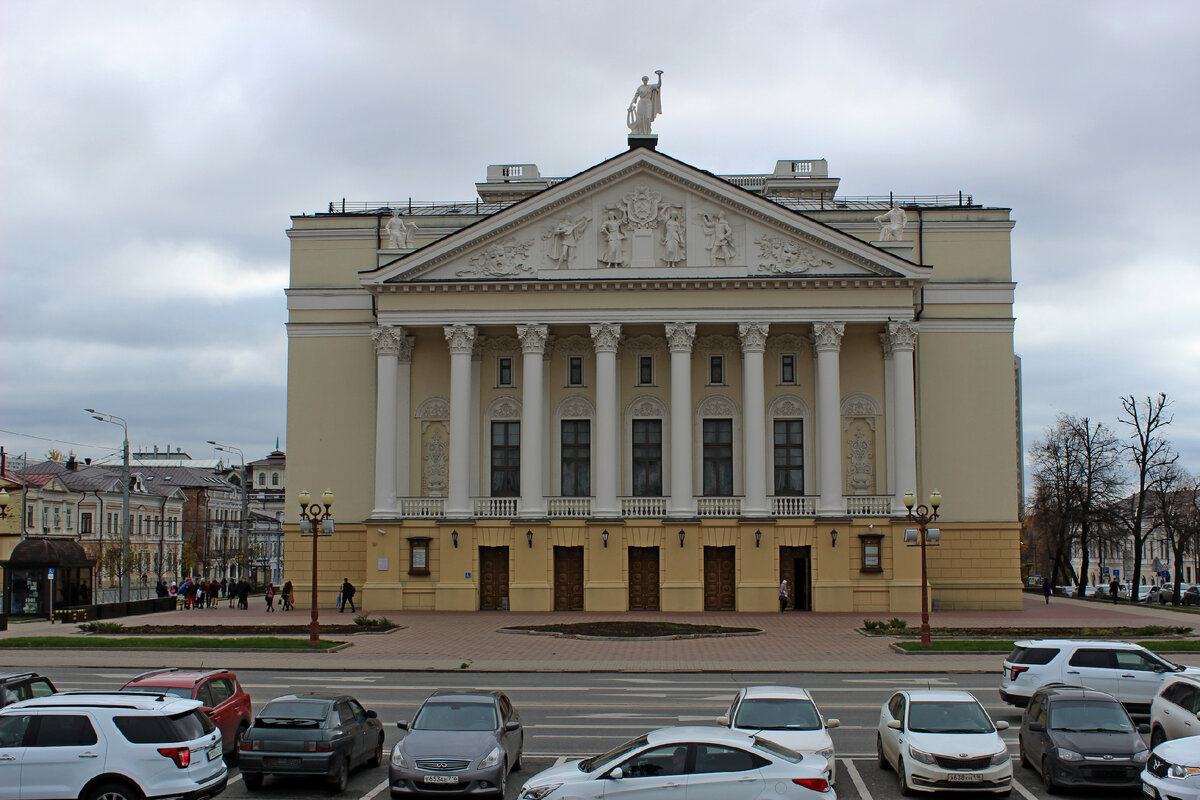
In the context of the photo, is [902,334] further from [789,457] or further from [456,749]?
[456,749]

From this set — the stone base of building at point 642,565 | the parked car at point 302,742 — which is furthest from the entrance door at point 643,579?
the parked car at point 302,742

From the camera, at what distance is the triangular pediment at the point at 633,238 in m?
52.6

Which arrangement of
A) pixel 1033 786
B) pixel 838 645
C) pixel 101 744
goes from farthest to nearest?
1. pixel 838 645
2. pixel 1033 786
3. pixel 101 744

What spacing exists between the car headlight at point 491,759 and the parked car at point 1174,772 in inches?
357

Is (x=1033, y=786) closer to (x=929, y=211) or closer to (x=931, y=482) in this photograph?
(x=931, y=482)

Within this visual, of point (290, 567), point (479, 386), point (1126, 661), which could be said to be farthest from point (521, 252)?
point (1126, 661)

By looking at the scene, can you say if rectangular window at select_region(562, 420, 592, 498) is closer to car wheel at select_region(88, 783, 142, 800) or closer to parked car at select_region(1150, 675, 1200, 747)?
parked car at select_region(1150, 675, 1200, 747)

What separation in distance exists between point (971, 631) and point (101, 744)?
3222 cm

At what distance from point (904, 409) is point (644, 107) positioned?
18.8 metres

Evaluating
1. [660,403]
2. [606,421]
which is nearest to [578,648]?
[606,421]

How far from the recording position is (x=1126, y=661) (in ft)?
79.7

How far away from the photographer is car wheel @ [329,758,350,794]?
57.5ft

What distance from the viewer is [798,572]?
171ft

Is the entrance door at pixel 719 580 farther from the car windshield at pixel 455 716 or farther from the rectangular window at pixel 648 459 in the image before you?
the car windshield at pixel 455 716
